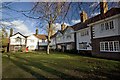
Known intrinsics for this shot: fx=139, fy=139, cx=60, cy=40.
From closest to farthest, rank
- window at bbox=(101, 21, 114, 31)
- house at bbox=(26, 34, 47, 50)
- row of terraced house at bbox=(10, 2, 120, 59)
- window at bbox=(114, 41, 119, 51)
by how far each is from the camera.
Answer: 1. row of terraced house at bbox=(10, 2, 120, 59)
2. window at bbox=(114, 41, 119, 51)
3. window at bbox=(101, 21, 114, 31)
4. house at bbox=(26, 34, 47, 50)

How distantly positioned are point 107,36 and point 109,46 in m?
1.74

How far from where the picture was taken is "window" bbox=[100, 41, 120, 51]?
864 inches

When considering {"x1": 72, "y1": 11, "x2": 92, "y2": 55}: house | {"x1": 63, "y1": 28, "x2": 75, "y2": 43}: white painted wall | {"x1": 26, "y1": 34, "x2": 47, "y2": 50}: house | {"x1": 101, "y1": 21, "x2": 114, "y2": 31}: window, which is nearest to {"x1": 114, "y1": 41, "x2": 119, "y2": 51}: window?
{"x1": 101, "y1": 21, "x2": 114, "y2": 31}: window

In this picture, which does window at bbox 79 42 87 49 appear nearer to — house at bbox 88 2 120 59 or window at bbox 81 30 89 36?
window at bbox 81 30 89 36

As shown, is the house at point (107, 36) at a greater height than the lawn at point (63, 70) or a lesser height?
greater

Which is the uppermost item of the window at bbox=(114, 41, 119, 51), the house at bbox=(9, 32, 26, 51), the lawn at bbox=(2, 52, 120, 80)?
the house at bbox=(9, 32, 26, 51)

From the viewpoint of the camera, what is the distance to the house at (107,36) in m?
21.5

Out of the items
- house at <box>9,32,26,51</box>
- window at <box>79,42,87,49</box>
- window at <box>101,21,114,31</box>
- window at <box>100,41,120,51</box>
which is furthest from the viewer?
house at <box>9,32,26,51</box>

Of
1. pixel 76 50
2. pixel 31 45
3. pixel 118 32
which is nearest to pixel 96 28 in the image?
pixel 118 32

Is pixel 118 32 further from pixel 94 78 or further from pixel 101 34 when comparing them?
pixel 94 78

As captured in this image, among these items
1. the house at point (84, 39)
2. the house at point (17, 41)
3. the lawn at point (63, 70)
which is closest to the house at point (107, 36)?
the house at point (84, 39)

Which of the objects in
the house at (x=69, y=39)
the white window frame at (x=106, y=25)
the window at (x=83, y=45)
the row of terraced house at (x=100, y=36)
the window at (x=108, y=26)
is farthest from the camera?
the house at (x=69, y=39)

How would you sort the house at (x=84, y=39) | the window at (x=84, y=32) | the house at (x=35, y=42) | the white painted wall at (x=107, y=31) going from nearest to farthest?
the white painted wall at (x=107, y=31)
the house at (x=84, y=39)
the window at (x=84, y=32)
the house at (x=35, y=42)

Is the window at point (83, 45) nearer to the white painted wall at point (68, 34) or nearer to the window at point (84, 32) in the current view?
the window at point (84, 32)
